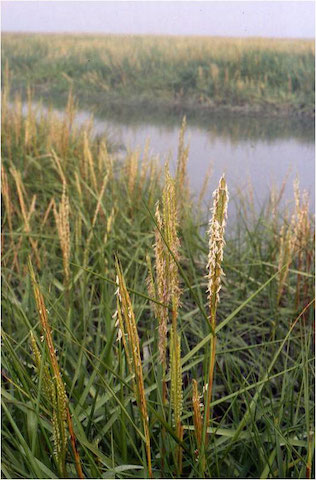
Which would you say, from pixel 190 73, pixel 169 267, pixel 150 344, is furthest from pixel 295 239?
pixel 190 73

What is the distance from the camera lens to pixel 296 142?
368 cm

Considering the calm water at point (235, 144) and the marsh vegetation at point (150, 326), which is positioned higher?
the calm water at point (235, 144)

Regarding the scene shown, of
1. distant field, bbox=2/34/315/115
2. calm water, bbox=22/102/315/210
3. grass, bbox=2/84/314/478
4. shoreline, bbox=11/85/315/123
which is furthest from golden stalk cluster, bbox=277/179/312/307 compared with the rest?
distant field, bbox=2/34/315/115

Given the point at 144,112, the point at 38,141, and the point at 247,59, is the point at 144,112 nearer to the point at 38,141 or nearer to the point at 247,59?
the point at 247,59

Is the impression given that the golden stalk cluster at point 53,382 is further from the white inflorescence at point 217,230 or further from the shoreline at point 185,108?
the shoreline at point 185,108

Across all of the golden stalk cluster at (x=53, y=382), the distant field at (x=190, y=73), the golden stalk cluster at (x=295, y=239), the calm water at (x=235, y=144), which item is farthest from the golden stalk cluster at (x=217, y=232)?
the distant field at (x=190, y=73)

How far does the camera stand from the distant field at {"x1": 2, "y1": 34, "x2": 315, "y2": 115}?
524 centimetres

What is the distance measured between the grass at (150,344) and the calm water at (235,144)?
167mm

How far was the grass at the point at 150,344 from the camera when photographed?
0.67 meters

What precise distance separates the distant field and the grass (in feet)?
7.62

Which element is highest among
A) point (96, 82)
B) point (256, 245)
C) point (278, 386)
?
point (96, 82)

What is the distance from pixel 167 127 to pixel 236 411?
3.17 meters

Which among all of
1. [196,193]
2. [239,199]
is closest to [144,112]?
[196,193]

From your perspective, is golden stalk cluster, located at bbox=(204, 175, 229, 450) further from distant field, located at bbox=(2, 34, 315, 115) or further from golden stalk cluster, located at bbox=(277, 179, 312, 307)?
distant field, located at bbox=(2, 34, 315, 115)
